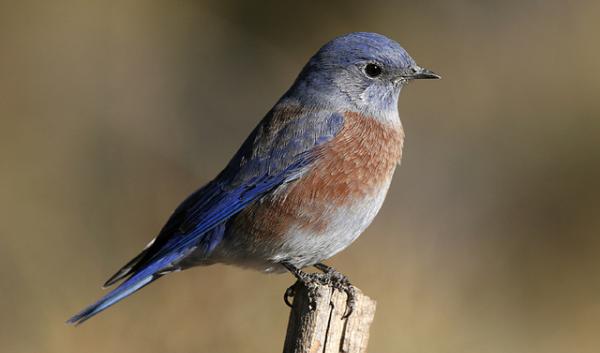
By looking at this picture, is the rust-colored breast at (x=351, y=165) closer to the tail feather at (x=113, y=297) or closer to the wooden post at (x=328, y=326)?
the wooden post at (x=328, y=326)

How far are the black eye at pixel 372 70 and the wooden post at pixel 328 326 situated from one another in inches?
63.6

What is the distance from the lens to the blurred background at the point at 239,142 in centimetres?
745

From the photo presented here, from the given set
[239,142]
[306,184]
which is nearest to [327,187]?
[306,184]

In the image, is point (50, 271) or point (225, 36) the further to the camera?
point (225, 36)

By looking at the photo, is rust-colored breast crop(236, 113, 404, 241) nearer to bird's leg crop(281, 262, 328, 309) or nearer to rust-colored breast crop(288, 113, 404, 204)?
rust-colored breast crop(288, 113, 404, 204)

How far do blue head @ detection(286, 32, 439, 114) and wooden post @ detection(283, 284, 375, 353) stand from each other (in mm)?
1464

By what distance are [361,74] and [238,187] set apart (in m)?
1.03

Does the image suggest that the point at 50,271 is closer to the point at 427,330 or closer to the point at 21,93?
the point at 21,93

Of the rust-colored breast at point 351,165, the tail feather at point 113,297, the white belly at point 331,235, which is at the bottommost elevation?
the tail feather at point 113,297

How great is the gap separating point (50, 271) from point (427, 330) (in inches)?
118

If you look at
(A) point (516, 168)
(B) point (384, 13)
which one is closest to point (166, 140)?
(B) point (384, 13)

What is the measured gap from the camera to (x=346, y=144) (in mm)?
5461

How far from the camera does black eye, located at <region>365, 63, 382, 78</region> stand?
583 cm

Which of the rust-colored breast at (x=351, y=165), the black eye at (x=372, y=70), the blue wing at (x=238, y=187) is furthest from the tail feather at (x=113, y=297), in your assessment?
the black eye at (x=372, y=70)
